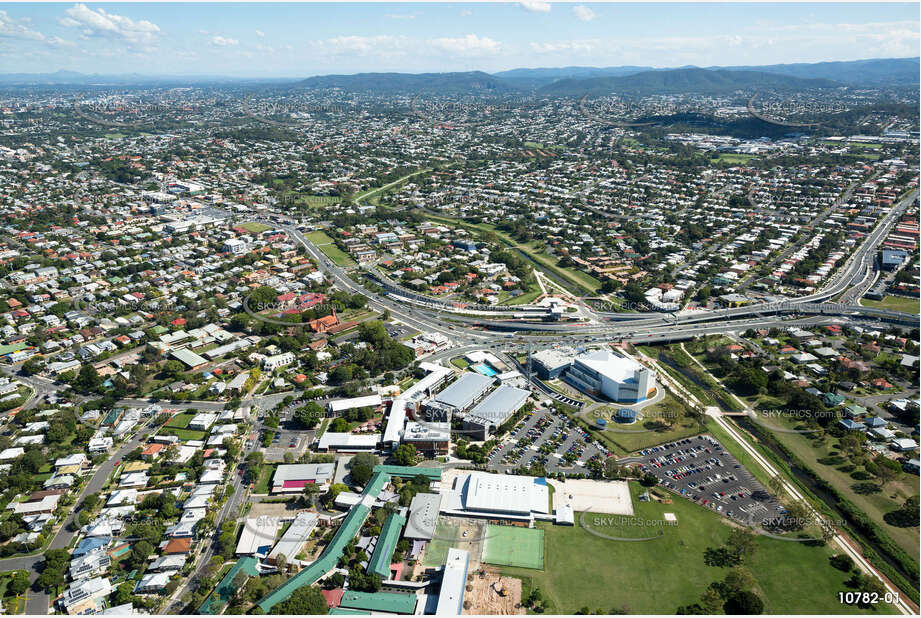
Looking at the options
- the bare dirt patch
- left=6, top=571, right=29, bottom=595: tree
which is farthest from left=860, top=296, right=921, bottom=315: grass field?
left=6, top=571, right=29, bottom=595: tree

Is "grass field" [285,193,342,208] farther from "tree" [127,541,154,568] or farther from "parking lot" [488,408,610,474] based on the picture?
"tree" [127,541,154,568]

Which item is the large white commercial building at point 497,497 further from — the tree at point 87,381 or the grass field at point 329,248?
the grass field at point 329,248

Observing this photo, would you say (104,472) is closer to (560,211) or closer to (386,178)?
(560,211)

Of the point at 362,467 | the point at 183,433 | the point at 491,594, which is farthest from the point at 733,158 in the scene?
the point at 183,433

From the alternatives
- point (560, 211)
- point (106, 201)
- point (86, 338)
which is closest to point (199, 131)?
point (106, 201)

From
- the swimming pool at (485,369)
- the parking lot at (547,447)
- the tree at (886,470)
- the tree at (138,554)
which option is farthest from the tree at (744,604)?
the tree at (138,554)

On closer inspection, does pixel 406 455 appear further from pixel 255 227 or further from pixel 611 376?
pixel 255 227
